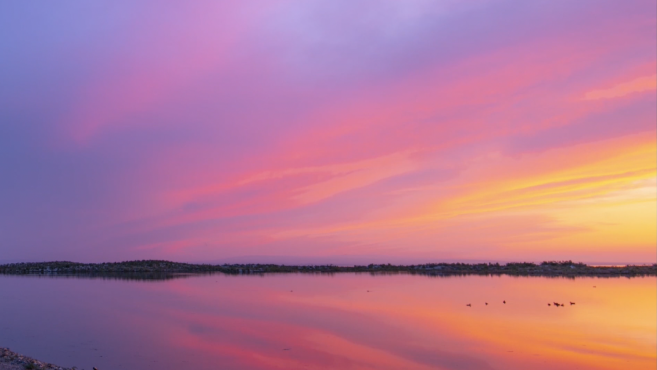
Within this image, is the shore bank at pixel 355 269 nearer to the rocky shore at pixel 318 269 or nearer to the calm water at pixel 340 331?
the rocky shore at pixel 318 269

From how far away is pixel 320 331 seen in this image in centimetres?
1761

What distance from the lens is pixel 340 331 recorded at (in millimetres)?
17594

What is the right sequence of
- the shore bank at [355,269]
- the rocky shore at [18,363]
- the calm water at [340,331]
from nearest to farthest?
the rocky shore at [18,363], the calm water at [340,331], the shore bank at [355,269]

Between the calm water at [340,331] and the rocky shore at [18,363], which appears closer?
the rocky shore at [18,363]

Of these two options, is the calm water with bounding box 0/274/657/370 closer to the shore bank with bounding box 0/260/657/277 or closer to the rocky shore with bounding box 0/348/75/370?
the rocky shore with bounding box 0/348/75/370

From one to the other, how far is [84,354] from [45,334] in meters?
4.24

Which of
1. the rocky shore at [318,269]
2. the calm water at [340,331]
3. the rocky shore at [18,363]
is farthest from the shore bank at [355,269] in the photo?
the rocky shore at [18,363]

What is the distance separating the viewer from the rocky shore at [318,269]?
4850 cm

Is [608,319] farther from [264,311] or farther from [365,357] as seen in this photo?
[264,311]

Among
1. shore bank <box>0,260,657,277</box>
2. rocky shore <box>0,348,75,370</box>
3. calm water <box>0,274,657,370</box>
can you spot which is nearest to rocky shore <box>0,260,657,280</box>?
shore bank <box>0,260,657,277</box>

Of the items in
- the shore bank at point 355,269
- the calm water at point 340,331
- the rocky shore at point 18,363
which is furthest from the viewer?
the shore bank at point 355,269

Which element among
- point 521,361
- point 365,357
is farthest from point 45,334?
point 521,361

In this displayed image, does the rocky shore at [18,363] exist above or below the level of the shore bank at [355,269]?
below

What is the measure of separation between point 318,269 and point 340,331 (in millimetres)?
47239
